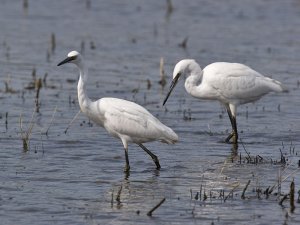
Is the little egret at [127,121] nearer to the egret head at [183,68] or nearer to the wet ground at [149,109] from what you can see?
the wet ground at [149,109]

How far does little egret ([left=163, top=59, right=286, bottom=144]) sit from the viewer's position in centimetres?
1377

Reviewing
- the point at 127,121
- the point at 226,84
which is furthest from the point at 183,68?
the point at 127,121

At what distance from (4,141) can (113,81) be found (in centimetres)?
513

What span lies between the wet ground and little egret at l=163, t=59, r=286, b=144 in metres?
0.51

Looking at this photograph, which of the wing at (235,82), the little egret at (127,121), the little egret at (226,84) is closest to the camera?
the little egret at (127,121)

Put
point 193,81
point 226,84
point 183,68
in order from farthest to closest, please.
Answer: point 226,84 → point 193,81 → point 183,68

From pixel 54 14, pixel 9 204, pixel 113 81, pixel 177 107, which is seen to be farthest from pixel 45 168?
pixel 54 14

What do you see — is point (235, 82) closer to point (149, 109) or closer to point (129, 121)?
point (149, 109)

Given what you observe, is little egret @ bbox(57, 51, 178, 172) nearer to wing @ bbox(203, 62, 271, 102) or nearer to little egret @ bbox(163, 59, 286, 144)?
little egret @ bbox(163, 59, 286, 144)

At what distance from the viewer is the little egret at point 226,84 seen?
1377 cm

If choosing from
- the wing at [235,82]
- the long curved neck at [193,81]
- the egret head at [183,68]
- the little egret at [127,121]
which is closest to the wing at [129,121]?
the little egret at [127,121]

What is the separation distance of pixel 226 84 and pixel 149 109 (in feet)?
7.19

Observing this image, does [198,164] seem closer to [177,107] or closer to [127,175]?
[127,175]

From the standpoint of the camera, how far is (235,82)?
14086 mm
